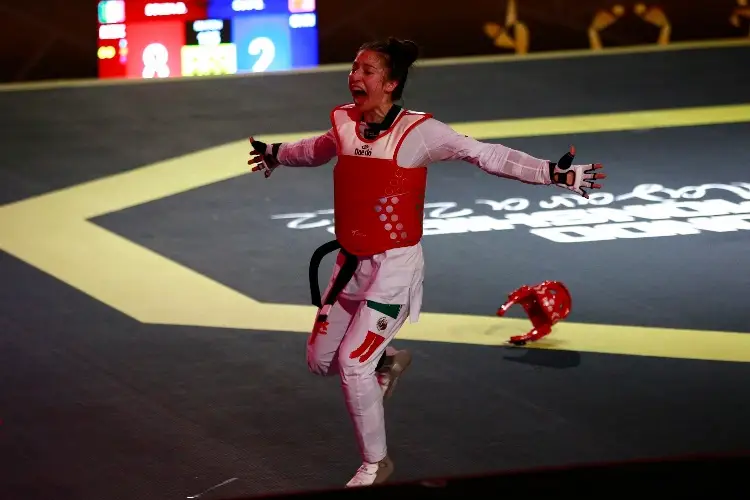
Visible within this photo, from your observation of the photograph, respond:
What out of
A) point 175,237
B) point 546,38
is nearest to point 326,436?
point 175,237

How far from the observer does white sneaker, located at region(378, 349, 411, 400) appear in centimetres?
625

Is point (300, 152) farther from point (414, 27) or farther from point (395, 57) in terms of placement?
point (414, 27)

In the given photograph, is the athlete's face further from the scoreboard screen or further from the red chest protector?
the scoreboard screen

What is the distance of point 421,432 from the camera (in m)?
6.56

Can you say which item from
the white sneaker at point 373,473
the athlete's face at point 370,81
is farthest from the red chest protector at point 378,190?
the white sneaker at point 373,473

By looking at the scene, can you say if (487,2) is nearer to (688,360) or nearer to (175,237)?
(175,237)

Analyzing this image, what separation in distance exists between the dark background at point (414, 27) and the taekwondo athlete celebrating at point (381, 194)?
9846 mm

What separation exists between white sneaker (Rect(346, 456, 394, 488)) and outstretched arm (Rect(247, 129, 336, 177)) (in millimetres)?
1303

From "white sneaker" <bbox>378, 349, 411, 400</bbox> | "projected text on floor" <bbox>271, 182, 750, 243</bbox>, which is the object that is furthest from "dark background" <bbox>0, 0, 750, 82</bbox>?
"white sneaker" <bbox>378, 349, 411, 400</bbox>

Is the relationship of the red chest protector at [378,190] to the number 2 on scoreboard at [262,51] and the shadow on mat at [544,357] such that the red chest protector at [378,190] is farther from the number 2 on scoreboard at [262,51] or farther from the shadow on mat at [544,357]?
the number 2 on scoreboard at [262,51]

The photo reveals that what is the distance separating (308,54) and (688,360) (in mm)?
9468

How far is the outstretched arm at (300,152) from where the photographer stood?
6199 mm

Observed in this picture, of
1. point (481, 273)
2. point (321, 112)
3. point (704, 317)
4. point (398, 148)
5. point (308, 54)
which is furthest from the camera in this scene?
point (308, 54)

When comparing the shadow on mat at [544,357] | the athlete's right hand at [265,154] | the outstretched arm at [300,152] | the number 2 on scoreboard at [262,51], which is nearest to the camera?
the outstretched arm at [300,152]
